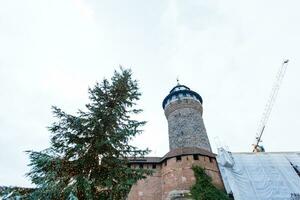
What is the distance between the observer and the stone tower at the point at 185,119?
81.9ft

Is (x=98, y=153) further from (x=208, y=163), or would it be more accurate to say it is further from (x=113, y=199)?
(x=208, y=163)

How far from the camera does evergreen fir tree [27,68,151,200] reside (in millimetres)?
8445

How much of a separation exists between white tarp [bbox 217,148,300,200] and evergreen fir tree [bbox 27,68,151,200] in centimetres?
1225

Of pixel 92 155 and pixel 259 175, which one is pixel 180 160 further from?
pixel 92 155

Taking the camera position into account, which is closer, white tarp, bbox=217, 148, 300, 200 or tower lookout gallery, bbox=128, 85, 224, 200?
white tarp, bbox=217, 148, 300, 200

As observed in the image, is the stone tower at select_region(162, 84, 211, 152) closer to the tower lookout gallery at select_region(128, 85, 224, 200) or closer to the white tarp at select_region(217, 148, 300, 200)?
the tower lookout gallery at select_region(128, 85, 224, 200)

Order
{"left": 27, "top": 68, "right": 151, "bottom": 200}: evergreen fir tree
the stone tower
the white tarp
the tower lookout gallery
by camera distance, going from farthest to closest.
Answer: the stone tower < the tower lookout gallery < the white tarp < {"left": 27, "top": 68, "right": 151, "bottom": 200}: evergreen fir tree

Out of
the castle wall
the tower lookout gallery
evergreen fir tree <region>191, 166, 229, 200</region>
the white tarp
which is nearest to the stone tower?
the tower lookout gallery

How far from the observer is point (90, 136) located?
985 cm

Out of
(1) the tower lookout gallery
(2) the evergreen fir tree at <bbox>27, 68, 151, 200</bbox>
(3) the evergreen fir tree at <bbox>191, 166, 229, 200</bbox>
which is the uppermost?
(1) the tower lookout gallery

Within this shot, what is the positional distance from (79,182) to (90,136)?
78.9 inches

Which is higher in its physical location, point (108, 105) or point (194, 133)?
point (194, 133)

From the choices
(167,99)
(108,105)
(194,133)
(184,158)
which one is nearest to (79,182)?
(108,105)

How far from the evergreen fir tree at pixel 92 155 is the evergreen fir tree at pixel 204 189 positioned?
9.55 meters
